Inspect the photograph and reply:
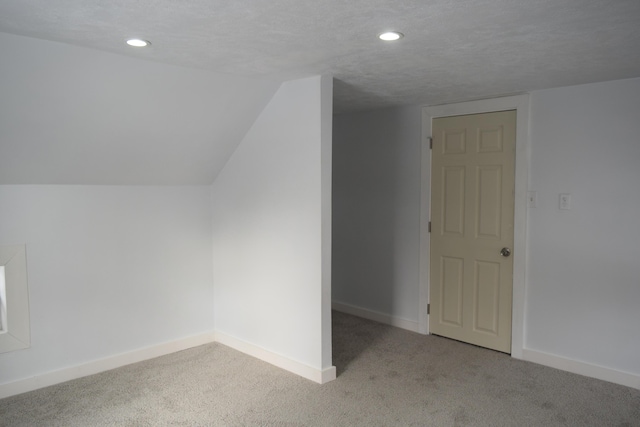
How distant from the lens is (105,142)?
3.22m

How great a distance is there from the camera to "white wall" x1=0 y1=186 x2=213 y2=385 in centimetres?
323

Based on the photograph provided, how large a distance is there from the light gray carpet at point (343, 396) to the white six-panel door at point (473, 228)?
37 cm

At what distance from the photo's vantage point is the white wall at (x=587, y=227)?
324 cm

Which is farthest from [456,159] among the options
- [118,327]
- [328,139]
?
[118,327]

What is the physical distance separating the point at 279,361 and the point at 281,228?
1.02m

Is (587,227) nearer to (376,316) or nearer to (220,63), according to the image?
(376,316)

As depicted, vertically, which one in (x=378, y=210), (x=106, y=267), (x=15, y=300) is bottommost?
(x=15, y=300)

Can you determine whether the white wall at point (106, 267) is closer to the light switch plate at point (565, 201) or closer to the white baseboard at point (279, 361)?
the white baseboard at point (279, 361)

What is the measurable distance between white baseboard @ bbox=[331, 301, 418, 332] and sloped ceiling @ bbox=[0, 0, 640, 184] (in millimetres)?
2085

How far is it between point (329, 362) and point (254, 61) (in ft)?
6.92

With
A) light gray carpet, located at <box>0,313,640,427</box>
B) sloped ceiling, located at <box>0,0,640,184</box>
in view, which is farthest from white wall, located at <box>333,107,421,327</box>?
light gray carpet, located at <box>0,313,640,427</box>

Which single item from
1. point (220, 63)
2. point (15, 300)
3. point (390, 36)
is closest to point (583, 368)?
point (390, 36)

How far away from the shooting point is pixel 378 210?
4.73 m

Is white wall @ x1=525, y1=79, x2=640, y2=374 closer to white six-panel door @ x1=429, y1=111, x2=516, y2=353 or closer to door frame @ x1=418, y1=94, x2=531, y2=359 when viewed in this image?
door frame @ x1=418, y1=94, x2=531, y2=359
